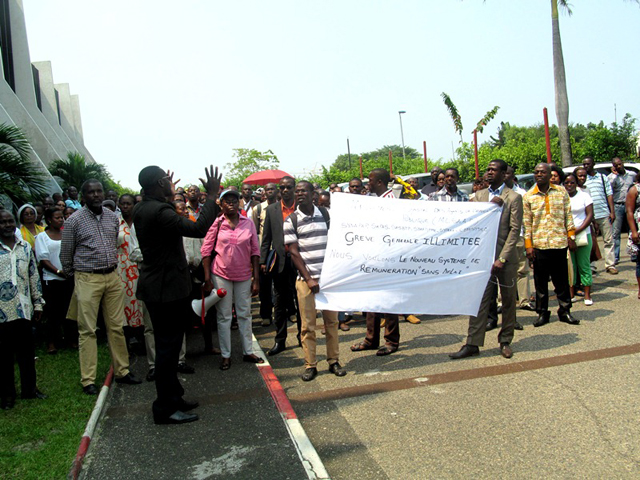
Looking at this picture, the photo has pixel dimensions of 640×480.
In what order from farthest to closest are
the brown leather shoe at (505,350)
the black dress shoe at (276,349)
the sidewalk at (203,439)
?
the black dress shoe at (276,349) < the brown leather shoe at (505,350) < the sidewalk at (203,439)

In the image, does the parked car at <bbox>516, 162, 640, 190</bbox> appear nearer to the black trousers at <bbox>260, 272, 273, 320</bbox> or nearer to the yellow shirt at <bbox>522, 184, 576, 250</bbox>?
the yellow shirt at <bbox>522, 184, 576, 250</bbox>

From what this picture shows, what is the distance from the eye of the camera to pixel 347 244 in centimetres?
598

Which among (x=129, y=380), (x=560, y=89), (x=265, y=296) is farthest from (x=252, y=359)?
(x=560, y=89)

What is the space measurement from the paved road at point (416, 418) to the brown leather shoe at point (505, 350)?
7 centimetres

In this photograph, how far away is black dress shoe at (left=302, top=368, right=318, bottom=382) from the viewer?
5930 millimetres

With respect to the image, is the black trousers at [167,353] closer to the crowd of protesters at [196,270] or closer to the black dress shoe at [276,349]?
the crowd of protesters at [196,270]

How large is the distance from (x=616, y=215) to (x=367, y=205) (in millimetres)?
7656

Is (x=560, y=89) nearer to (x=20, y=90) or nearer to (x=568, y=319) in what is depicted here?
(x=568, y=319)

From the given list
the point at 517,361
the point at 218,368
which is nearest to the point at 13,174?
the point at 218,368

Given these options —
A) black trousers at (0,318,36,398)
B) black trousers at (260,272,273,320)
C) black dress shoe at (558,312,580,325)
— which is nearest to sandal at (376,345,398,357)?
black dress shoe at (558,312,580,325)

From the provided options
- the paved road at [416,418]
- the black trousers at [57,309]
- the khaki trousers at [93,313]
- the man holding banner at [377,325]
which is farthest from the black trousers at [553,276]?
the black trousers at [57,309]

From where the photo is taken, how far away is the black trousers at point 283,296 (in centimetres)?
734

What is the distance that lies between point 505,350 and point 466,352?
0.42 meters

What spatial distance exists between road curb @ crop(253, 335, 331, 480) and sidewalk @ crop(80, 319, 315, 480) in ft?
0.12
